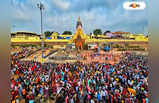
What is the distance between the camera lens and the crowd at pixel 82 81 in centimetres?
399

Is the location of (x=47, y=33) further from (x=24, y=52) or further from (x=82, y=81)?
(x=82, y=81)

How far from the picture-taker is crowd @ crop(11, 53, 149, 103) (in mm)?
3994

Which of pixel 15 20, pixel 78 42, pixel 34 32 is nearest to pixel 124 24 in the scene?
pixel 78 42

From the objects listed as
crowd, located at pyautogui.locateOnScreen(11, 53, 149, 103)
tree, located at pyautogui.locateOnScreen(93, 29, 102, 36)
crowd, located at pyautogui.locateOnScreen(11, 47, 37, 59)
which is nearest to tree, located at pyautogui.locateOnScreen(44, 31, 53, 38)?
crowd, located at pyautogui.locateOnScreen(11, 47, 37, 59)

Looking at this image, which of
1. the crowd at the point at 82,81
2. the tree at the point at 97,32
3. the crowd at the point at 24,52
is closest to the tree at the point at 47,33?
the crowd at the point at 24,52

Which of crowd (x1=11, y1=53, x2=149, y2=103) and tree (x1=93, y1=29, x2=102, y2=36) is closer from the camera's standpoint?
crowd (x1=11, y1=53, x2=149, y2=103)

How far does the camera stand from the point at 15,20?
4070 millimetres

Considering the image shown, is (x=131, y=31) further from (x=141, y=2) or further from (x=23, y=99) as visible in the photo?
(x=23, y=99)

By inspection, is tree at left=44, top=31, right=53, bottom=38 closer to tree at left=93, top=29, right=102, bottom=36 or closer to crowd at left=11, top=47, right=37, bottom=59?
crowd at left=11, top=47, right=37, bottom=59

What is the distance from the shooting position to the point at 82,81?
426 cm

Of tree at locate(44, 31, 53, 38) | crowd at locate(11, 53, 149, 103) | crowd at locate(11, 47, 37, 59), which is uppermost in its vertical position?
tree at locate(44, 31, 53, 38)

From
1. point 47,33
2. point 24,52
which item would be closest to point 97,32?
point 47,33

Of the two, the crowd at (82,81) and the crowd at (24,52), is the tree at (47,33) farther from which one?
the crowd at (82,81)

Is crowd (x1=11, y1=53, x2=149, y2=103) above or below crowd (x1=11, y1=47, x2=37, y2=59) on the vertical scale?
below
